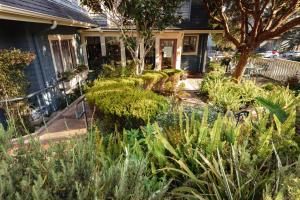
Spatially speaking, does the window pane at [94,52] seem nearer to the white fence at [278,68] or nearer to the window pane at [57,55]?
the window pane at [57,55]

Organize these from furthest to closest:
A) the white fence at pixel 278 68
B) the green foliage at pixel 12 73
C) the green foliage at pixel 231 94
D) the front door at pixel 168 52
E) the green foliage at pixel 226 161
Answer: the front door at pixel 168 52 → the white fence at pixel 278 68 → the green foliage at pixel 231 94 → the green foliage at pixel 12 73 → the green foliage at pixel 226 161

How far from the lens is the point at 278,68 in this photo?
40.1 ft

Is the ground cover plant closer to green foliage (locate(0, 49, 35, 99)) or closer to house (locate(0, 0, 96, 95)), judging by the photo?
green foliage (locate(0, 49, 35, 99))

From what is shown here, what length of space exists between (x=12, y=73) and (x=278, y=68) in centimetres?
1411

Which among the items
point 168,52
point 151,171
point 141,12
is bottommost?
point 151,171

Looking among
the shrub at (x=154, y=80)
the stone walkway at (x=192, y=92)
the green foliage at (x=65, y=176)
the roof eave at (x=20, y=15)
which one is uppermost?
the roof eave at (x=20, y=15)

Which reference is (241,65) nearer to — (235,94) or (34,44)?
(235,94)

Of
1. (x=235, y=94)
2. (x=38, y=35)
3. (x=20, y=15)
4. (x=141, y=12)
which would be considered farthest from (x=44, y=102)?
(x=235, y=94)

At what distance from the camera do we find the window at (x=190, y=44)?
1249 cm

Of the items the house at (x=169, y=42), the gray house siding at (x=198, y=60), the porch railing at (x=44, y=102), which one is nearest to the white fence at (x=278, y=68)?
the gray house siding at (x=198, y=60)

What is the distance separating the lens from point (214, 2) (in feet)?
29.0

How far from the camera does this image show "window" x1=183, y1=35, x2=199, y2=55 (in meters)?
12.5

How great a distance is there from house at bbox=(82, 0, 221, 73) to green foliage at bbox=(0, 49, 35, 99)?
7.11 meters

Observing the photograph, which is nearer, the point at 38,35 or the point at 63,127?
the point at 63,127
